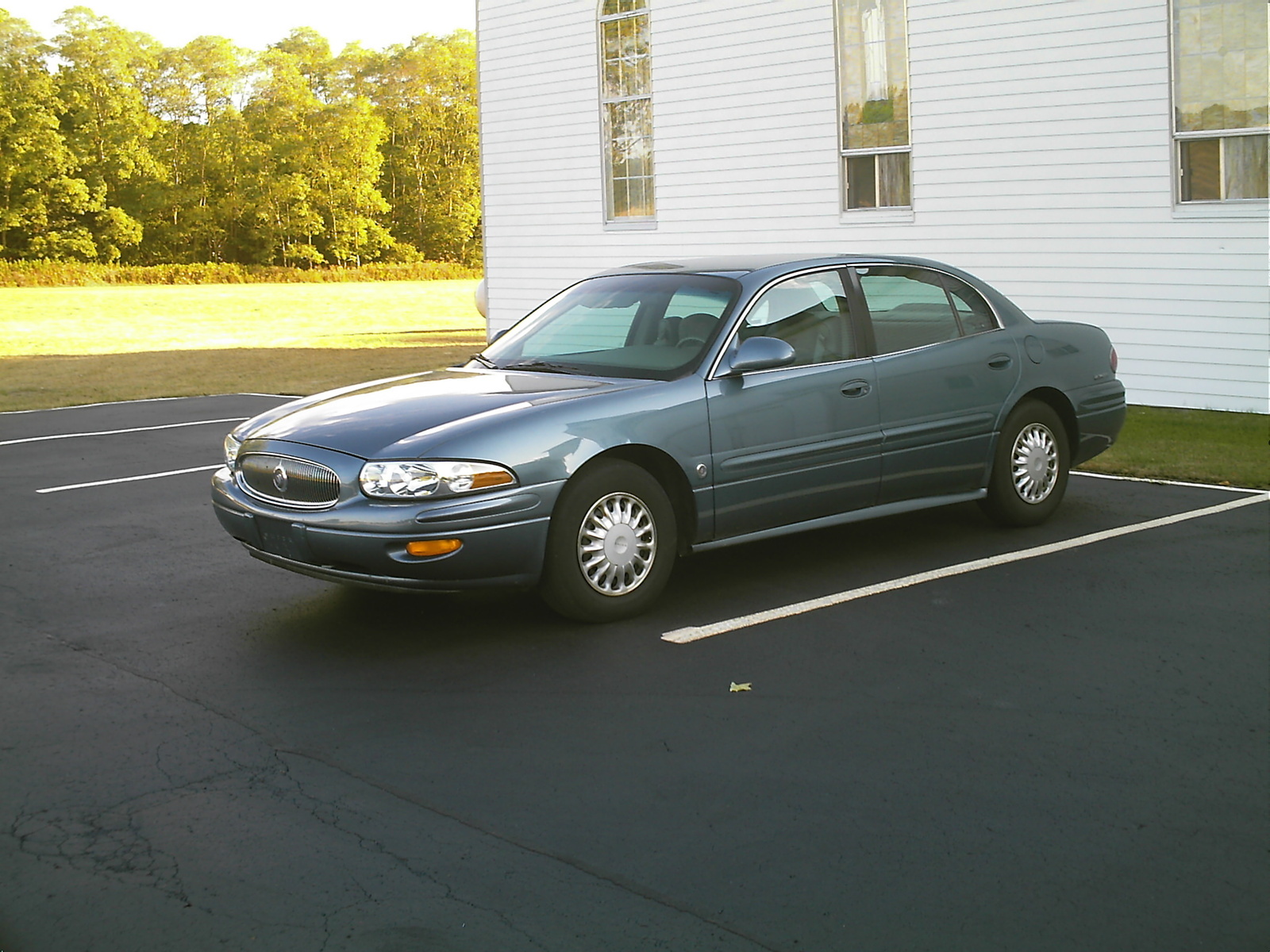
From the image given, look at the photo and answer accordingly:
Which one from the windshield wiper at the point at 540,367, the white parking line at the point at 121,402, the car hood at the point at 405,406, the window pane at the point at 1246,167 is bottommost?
the white parking line at the point at 121,402

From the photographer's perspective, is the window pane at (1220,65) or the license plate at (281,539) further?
the window pane at (1220,65)

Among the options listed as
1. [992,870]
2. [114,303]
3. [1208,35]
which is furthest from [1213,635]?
[114,303]

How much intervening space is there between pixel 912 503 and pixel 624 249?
11897 millimetres

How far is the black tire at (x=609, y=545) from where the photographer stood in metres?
6.42

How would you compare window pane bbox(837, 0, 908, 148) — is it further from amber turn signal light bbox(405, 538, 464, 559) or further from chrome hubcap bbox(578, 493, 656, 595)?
amber turn signal light bbox(405, 538, 464, 559)

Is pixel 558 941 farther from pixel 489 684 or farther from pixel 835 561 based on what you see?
pixel 835 561

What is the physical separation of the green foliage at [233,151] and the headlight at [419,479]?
208 feet

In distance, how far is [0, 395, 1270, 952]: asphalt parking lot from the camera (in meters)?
3.80

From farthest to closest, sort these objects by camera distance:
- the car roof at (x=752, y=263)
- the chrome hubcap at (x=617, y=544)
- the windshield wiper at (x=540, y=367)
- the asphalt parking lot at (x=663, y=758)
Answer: the car roof at (x=752, y=263) → the windshield wiper at (x=540, y=367) → the chrome hubcap at (x=617, y=544) → the asphalt parking lot at (x=663, y=758)

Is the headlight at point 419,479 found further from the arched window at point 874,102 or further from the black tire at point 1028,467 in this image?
the arched window at point 874,102

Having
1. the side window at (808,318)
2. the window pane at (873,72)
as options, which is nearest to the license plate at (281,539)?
the side window at (808,318)

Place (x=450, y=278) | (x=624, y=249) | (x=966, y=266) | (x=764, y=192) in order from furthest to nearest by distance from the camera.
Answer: (x=450, y=278) < (x=624, y=249) < (x=764, y=192) < (x=966, y=266)

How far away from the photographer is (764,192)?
17.5 meters

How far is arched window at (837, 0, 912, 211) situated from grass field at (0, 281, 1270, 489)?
390 cm
